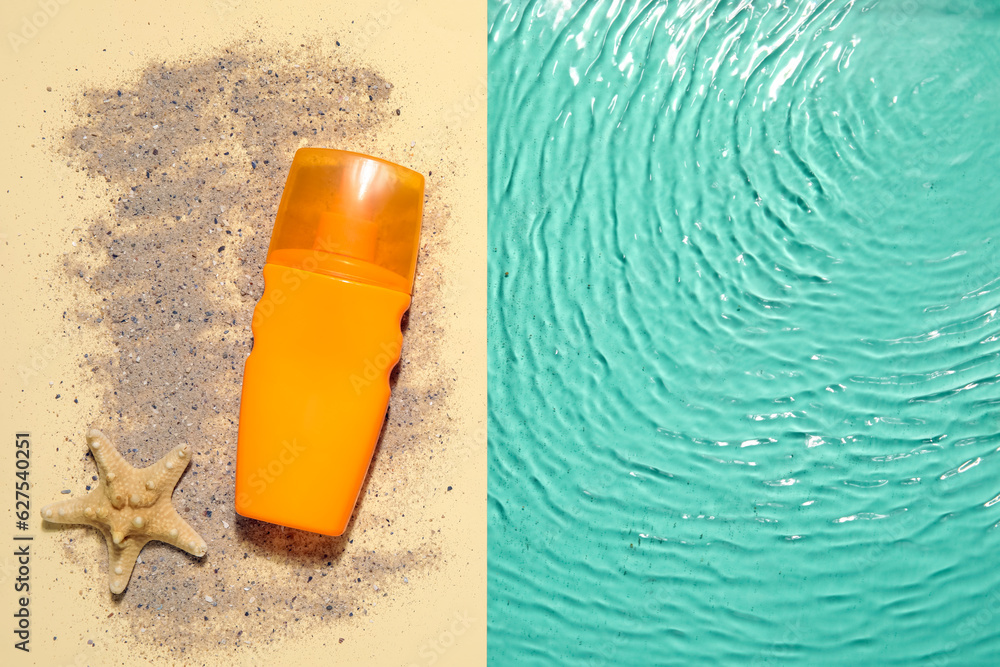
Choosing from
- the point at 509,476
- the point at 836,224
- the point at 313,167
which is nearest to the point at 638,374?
the point at 509,476

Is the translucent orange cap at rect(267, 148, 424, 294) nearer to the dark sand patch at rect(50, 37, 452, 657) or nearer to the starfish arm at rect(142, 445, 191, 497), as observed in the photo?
the dark sand patch at rect(50, 37, 452, 657)

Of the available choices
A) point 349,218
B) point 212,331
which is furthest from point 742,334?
point 212,331

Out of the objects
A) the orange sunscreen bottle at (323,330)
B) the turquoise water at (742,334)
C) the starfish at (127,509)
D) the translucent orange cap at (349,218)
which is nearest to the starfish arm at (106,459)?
the starfish at (127,509)

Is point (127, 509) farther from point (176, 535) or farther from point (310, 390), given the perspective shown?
point (310, 390)

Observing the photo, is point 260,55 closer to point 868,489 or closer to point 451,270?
point 451,270

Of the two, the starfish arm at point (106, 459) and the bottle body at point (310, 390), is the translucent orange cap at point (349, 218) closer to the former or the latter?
the bottle body at point (310, 390)

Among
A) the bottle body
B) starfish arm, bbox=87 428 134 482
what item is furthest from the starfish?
the bottle body

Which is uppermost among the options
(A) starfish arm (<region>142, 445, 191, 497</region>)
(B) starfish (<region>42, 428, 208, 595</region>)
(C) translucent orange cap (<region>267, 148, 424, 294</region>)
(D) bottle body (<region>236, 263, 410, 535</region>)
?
(C) translucent orange cap (<region>267, 148, 424, 294</region>)

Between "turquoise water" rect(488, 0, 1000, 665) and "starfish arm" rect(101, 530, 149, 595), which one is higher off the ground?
"turquoise water" rect(488, 0, 1000, 665)
